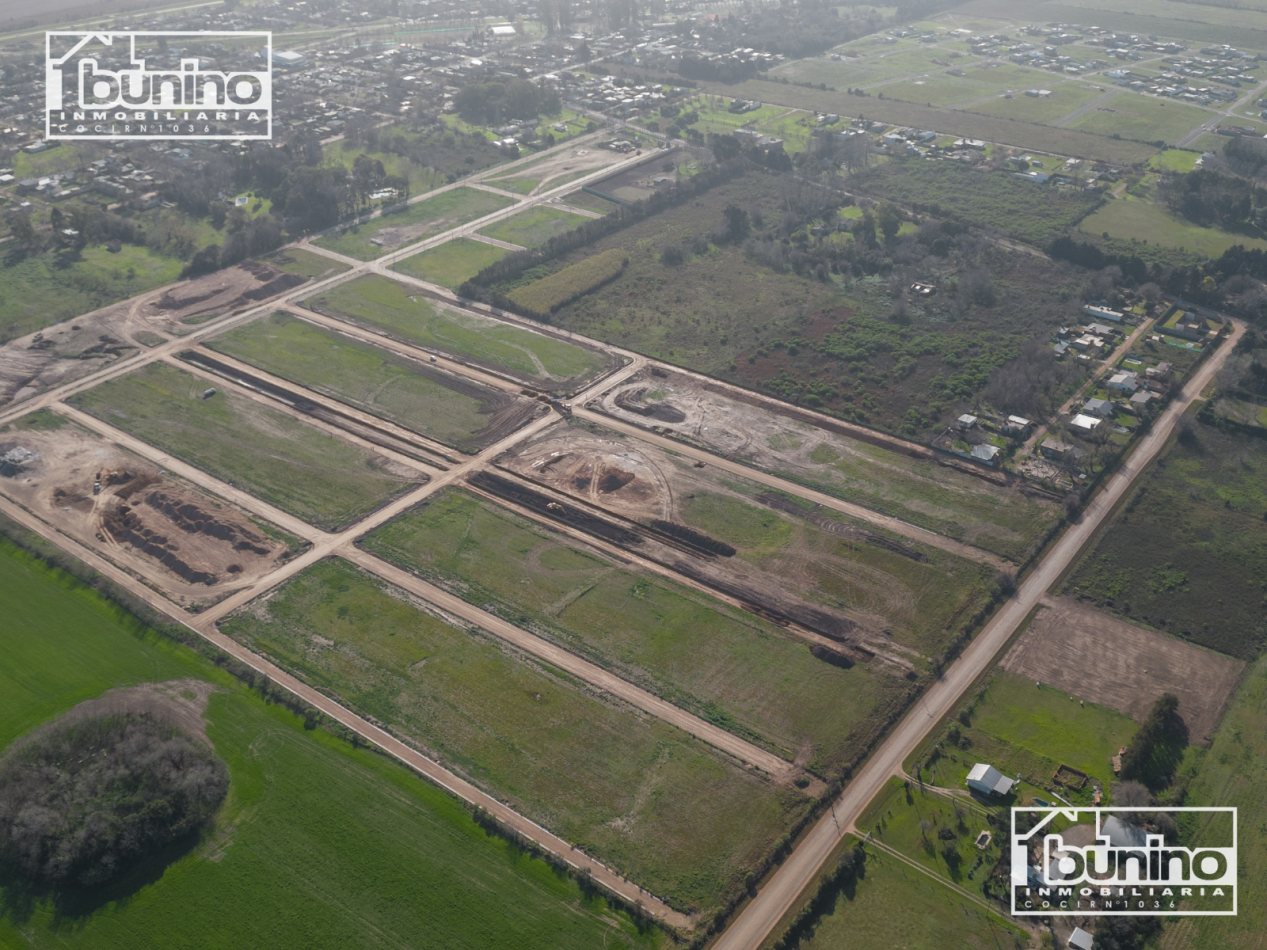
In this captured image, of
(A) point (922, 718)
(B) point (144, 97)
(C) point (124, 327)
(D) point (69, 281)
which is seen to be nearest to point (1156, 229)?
(A) point (922, 718)

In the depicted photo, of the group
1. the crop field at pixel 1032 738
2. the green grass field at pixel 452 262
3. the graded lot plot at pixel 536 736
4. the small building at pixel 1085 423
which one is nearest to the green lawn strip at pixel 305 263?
the green grass field at pixel 452 262

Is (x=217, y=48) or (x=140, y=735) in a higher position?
(x=217, y=48)

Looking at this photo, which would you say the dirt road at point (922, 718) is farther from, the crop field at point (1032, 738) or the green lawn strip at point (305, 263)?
the green lawn strip at point (305, 263)

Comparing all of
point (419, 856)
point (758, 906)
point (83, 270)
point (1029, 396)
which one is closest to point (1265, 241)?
point (1029, 396)

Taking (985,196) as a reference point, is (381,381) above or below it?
below

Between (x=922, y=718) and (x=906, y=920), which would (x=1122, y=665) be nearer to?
(x=922, y=718)

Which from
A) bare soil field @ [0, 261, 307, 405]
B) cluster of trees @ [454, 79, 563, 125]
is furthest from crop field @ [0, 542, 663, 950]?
cluster of trees @ [454, 79, 563, 125]

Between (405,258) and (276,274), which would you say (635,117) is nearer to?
(405,258)
